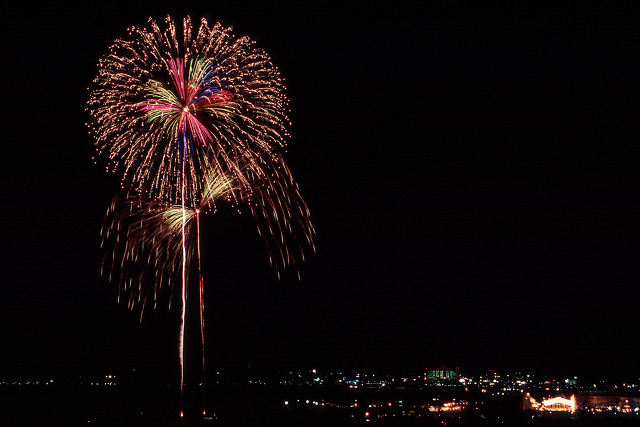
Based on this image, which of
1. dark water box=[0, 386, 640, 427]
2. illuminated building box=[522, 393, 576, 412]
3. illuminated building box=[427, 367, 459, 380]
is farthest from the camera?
illuminated building box=[427, 367, 459, 380]

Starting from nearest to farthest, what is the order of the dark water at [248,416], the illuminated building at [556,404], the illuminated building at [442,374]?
the dark water at [248,416] → the illuminated building at [556,404] → the illuminated building at [442,374]

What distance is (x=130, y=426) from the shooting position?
938 inches

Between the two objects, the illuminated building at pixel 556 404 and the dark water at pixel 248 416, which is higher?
the dark water at pixel 248 416

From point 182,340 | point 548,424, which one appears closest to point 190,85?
point 182,340

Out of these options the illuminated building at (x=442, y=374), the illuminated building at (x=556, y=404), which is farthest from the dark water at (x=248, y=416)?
the illuminated building at (x=442, y=374)

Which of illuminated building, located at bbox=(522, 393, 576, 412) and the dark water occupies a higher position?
the dark water

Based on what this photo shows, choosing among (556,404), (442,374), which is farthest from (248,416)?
(442,374)

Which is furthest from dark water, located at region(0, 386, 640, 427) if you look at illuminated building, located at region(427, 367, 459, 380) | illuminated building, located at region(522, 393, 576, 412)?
illuminated building, located at region(427, 367, 459, 380)

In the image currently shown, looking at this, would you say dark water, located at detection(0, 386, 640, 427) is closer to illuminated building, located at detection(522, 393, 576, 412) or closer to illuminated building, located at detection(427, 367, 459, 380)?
illuminated building, located at detection(522, 393, 576, 412)

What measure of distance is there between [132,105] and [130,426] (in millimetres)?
14062

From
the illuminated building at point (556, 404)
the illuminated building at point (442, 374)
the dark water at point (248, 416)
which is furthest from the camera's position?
the illuminated building at point (442, 374)

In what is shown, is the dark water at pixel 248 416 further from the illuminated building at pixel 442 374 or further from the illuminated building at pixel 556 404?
the illuminated building at pixel 442 374

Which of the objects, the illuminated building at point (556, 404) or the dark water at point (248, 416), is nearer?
the dark water at point (248, 416)

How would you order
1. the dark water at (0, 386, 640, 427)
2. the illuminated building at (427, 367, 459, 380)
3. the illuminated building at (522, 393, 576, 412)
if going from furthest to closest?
1. the illuminated building at (427, 367, 459, 380)
2. the illuminated building at (522, 393, 576, 412)
3. the dark water at (0, 386, 640, 427)
